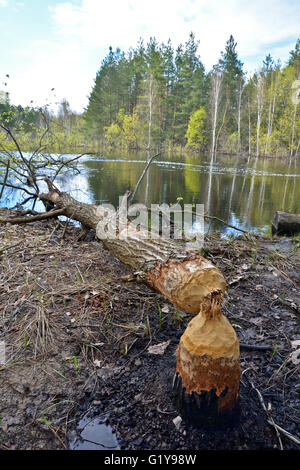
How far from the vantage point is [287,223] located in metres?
5.81

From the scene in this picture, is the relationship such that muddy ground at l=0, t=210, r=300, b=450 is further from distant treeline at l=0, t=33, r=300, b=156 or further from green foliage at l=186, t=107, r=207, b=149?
green foliage at l=186, t=107, r=207, b=149

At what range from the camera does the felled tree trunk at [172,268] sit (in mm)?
1808

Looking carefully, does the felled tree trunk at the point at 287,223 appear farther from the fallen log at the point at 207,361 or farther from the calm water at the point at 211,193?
the fallen log at the point at 207,361

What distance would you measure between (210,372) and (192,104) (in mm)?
41706

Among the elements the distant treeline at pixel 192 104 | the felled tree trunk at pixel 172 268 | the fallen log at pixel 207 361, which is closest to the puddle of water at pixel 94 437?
the fallen log at pixel 207 361

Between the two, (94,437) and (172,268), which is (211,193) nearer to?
(172,268)

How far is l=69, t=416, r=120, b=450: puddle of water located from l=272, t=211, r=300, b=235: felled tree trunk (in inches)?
219

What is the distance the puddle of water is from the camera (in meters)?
1.37

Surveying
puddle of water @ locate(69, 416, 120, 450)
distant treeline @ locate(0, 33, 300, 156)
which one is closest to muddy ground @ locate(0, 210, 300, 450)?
puddle of water @ locate(69, 416, 120, 450)

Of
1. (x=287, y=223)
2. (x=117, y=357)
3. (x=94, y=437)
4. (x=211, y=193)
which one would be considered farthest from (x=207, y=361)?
(x=211, y=193)

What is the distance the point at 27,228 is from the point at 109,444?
4014 millimetres

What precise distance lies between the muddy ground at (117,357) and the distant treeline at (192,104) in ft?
103

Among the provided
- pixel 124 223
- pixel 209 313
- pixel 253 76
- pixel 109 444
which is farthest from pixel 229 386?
pixel 253 76

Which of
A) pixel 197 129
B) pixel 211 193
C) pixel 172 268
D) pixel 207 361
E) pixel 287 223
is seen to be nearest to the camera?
pixel 207 361
